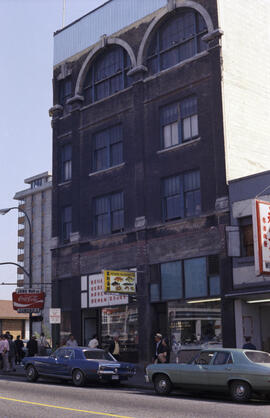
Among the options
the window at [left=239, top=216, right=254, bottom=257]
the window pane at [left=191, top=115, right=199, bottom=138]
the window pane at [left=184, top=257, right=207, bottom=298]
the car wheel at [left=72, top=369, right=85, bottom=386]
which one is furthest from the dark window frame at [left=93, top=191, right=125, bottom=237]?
the car wheel at [left=72, top=369, right=85, bottom=386]

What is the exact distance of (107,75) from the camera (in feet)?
110

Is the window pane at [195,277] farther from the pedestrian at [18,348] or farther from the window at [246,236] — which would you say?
the pedestrian at [18,348]

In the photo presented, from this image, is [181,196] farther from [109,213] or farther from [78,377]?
[78,377]

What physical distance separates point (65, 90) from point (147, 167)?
363 inches

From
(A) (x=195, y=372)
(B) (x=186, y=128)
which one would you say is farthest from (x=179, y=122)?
(A) (x=195, y=372)

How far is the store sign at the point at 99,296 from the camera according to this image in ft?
99.6

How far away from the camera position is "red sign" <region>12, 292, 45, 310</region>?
31.6m

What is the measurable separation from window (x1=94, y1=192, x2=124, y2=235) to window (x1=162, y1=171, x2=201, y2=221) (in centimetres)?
309

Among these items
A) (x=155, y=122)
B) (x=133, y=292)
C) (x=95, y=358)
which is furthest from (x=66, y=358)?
(x=155, y=122)

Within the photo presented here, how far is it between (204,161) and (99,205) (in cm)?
759

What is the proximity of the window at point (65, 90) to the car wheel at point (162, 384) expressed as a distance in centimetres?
2145

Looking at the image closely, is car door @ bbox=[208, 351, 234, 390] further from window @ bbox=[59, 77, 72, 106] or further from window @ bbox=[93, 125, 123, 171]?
window @ bbox=[59, 77, 72, 106]

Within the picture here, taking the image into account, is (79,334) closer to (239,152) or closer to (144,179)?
(144,179)

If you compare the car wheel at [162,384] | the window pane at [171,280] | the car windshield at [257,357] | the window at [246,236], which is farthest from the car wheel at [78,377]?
the window at [246,236]
